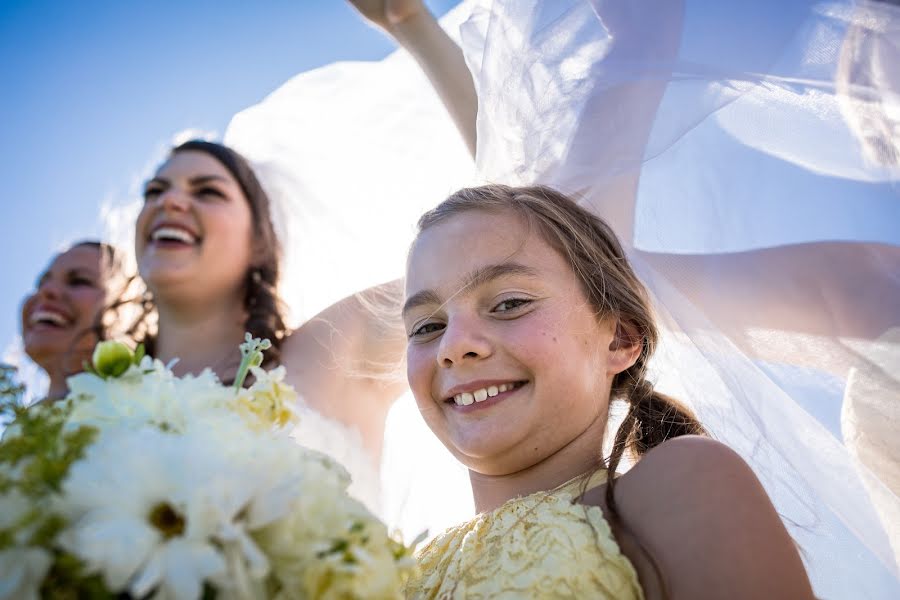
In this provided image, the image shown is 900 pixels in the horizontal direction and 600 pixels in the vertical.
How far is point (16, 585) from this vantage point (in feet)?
3.05

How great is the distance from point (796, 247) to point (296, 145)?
279 cm

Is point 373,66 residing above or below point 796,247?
above

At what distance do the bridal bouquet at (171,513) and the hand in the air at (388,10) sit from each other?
276cm

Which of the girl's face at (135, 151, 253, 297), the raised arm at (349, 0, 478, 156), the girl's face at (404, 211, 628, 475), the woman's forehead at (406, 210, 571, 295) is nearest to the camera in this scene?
the girl's face at (404, 211, 628, 475)

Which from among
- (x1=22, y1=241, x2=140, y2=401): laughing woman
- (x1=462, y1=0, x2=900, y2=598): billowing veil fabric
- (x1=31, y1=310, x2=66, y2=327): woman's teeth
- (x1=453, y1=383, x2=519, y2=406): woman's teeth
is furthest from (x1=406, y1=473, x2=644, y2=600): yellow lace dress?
(x1=31, y1=310, x2=66, y2=327): woman's teeth

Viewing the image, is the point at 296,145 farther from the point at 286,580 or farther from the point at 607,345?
the point at 286,580

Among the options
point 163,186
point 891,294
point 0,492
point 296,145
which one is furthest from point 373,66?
point 0,492

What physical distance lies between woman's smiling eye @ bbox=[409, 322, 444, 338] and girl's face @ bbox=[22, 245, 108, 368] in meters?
3.05

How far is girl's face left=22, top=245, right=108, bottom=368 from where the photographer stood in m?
4.80

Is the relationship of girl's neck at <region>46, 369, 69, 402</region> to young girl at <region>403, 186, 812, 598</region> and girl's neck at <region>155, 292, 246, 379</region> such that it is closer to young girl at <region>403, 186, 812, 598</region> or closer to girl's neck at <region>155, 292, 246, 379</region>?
girl's neck at <region>155, 292, 246, 379</region>

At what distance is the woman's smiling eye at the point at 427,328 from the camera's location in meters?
2.37

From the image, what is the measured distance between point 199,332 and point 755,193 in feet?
8.92

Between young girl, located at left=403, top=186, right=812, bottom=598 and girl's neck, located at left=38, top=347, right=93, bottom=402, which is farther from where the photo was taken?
girl's neck, located at left=38, top=347, right=93, bottom=402

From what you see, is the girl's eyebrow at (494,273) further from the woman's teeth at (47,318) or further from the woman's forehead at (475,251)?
the woman's teeth at (47,318)
